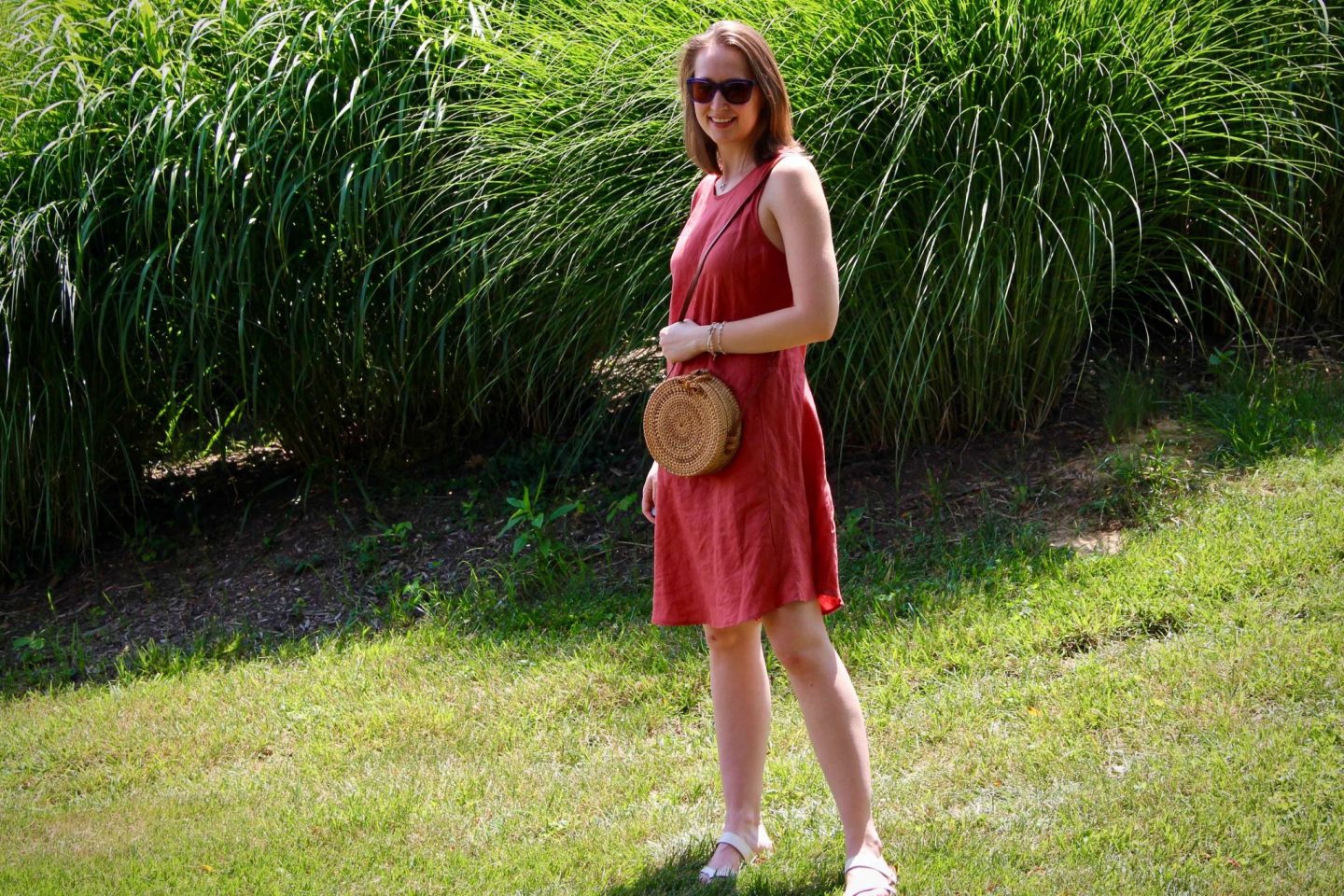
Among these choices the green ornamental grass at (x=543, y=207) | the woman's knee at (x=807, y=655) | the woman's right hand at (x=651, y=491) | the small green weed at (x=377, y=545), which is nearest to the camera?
the woman's knee at (x=807, y=655)

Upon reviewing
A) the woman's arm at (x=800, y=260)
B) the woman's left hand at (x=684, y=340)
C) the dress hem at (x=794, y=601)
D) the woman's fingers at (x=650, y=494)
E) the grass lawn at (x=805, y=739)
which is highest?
A: the woman's arm at (x=800, y=260)

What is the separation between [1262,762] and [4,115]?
5586 mm

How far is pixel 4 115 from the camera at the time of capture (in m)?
6.00

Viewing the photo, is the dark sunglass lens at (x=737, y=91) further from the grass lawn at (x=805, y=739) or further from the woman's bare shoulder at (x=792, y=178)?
the grass lawn at (x=805, y=739)

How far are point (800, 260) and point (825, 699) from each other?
0.89 meters

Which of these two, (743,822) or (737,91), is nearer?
(737,91)

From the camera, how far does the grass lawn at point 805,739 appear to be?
10.0ft

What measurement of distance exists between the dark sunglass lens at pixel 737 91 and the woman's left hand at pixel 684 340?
1.51 feet

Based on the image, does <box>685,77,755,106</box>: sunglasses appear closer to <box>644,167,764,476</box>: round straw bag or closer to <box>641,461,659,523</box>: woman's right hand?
<box>644,167,764,476</box>: round straw bag

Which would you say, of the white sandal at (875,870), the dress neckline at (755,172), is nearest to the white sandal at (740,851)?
the white sandal at (875,870)

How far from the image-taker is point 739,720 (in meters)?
2.99

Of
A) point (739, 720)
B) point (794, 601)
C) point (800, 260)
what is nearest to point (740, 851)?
point (739, 720)

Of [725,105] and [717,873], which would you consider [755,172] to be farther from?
[717,873]

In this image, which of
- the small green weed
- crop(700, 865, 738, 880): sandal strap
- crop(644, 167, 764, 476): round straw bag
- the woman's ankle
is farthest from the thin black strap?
the small green weed
